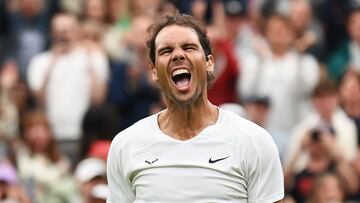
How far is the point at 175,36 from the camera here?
6.09m

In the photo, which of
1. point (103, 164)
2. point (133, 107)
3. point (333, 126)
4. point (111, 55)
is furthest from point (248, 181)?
point (111, 55)

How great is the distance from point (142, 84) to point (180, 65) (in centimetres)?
717

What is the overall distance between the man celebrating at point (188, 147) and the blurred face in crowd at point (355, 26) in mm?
7978

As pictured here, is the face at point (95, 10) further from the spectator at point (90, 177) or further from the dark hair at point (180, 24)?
the dark hair at point (180, 24)

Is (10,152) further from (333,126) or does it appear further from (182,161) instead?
(182,161)

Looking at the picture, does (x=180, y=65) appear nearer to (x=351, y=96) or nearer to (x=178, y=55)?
(x=178, y=55)

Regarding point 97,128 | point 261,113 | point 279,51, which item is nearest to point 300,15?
point 279,51

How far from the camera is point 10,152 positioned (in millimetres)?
12383

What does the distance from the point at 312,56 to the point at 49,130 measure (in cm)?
298

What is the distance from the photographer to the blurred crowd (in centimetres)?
1162

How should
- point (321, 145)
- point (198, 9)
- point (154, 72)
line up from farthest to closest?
point (198, 9)
point (321, 145)
point (154, 72)

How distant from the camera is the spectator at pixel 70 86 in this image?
1340 centimetres

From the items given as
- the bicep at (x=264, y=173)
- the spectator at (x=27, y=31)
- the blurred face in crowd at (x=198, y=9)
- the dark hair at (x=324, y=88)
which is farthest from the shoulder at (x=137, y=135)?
the spectator at (x=27, y=31)

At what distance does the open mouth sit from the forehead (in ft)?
0.44
